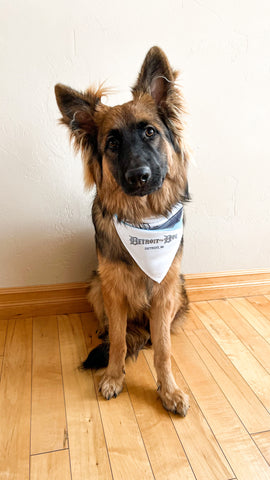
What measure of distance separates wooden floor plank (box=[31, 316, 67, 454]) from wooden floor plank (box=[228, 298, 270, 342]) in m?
1.28

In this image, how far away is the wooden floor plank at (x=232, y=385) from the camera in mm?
1548

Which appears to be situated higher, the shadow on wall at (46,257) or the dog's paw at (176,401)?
the shadow on wall at (46,257)

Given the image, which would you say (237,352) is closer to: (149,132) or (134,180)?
(134,180)

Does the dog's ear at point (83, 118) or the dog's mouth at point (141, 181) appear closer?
the dog's mouth at point (141, 181)

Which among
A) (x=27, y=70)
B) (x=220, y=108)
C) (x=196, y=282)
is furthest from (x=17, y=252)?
(x=220, y=108)

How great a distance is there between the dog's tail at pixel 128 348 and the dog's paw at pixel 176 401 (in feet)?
1.07

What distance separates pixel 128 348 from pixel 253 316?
1.00 meters

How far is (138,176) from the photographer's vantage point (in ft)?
4.49

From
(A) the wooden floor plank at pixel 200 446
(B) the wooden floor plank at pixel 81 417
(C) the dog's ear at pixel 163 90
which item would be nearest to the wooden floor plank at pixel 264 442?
(A) the wooden floor plank at pixel 200 446

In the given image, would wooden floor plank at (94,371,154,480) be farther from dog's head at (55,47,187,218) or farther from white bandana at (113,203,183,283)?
dog's head at (55,47,187,218)

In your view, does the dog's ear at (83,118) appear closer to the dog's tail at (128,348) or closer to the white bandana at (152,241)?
the white bandana at (152,241)

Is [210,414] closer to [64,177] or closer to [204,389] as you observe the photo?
[204,389]

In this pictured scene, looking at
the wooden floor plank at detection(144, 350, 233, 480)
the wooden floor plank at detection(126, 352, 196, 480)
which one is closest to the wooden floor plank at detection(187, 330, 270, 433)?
the wooden floor plank at detection(144, 350, 233, 480)

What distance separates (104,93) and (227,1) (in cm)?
112
